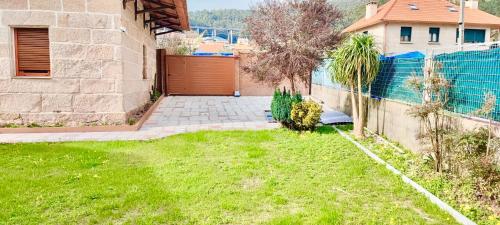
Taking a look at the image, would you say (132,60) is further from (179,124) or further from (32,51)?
(32,51)

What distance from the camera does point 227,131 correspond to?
8062 millimetres

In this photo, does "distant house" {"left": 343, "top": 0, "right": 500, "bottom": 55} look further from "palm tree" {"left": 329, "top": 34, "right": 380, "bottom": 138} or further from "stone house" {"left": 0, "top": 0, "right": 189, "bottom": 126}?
"stone house" {"left": 0, "top": 0, "right": 189, "bottom": 126}

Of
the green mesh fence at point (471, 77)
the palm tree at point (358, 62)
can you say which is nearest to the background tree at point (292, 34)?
the palm tree at point (358, 62)

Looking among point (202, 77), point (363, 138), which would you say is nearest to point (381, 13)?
point (202, 77)

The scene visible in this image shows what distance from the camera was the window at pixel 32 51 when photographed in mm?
7922

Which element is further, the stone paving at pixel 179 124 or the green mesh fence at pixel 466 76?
the stone paving at pixel 179 124

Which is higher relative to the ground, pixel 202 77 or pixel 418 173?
pixel 202 77

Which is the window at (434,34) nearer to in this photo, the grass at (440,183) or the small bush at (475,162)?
the grass at (440,183)

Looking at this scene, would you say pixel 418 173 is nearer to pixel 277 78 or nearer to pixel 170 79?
pixel 277 78

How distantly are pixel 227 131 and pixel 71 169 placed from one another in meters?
3.60

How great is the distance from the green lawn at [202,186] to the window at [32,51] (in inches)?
88.0

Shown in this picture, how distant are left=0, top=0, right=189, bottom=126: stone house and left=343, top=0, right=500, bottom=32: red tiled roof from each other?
24967 mm

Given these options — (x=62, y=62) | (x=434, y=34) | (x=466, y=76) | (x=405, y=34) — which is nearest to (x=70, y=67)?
(x=62, y=62)

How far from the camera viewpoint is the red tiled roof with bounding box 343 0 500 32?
3002cm
